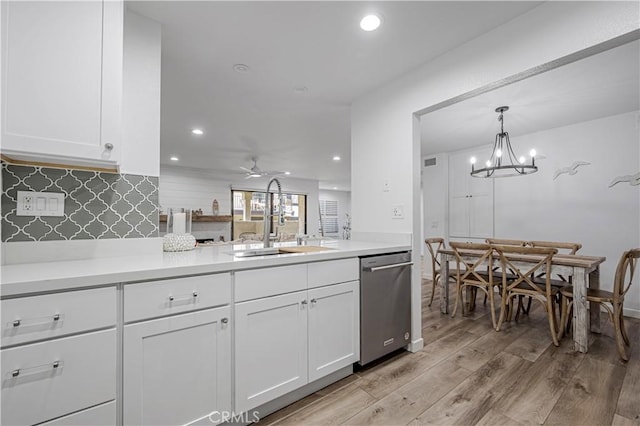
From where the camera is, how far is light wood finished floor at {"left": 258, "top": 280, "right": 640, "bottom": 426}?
157 centimetres

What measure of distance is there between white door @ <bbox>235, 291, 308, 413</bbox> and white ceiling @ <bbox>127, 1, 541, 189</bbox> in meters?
1.78

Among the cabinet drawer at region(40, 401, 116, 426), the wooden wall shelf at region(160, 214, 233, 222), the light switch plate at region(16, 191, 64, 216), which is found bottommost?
the cabinet drawer at region(40, 401, 116, 426)

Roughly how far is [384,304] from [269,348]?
990mm

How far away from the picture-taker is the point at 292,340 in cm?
164

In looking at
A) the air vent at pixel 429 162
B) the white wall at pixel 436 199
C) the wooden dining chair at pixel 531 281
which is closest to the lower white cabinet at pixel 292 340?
the wooden dining chair at pixel 531 281

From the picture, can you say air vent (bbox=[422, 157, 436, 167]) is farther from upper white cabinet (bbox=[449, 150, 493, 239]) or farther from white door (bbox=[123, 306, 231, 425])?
white door (bbox=[123, 306, 231, 425])

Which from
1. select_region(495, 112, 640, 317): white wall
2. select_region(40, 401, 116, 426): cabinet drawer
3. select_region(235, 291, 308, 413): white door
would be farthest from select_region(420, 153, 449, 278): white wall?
select_region(40, 401, 116, 426): cabinet drawer

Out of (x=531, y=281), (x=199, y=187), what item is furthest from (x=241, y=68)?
(x=199, y=187)

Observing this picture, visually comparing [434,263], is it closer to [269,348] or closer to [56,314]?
[269,348]

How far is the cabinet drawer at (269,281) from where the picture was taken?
57.1 inches

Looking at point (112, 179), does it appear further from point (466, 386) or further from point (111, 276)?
point (466, 386)

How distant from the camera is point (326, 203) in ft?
38.5

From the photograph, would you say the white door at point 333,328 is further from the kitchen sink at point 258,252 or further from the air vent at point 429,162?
the air vent at point 429,162

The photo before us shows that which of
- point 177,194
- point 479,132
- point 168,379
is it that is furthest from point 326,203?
point 168,379
